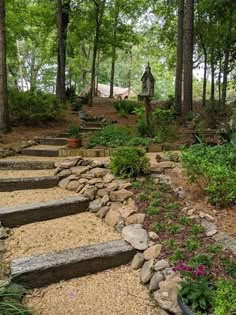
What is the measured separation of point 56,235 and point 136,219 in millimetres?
775

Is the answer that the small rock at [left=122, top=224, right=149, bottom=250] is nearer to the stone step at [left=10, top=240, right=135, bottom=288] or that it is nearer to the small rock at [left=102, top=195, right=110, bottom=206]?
the stone step at [left=10, top=240, right=135, bottom=288]

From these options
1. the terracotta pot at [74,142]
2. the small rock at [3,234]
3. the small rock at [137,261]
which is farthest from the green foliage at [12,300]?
the terracotta pot at [74,142]

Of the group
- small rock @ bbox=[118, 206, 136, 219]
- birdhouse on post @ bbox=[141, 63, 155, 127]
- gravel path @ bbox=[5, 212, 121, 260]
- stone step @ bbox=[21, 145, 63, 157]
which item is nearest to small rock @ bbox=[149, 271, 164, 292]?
gravel path @ bbox=[5, 212, 121, 260]

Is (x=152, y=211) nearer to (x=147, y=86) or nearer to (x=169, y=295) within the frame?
(x=169, y=295)

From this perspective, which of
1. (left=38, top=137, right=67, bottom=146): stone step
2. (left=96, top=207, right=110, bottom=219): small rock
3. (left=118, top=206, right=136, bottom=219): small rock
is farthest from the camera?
(left=38, top=137, right=67, bottom=146): stone step

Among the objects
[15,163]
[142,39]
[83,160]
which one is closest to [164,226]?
[83,160]

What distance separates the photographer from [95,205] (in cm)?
343

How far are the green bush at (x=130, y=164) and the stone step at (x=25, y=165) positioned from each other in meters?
1.33

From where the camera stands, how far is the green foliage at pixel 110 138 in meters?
5.30

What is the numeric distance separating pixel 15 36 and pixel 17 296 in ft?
39.4

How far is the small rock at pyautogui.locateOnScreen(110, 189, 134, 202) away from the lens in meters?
3.29

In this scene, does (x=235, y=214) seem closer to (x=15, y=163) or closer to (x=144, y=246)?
(x=144, y=246)

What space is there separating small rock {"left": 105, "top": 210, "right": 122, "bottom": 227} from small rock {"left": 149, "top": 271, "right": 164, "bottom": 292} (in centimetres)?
87

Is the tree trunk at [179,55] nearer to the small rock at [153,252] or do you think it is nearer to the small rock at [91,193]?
the small rock at [91,193]
